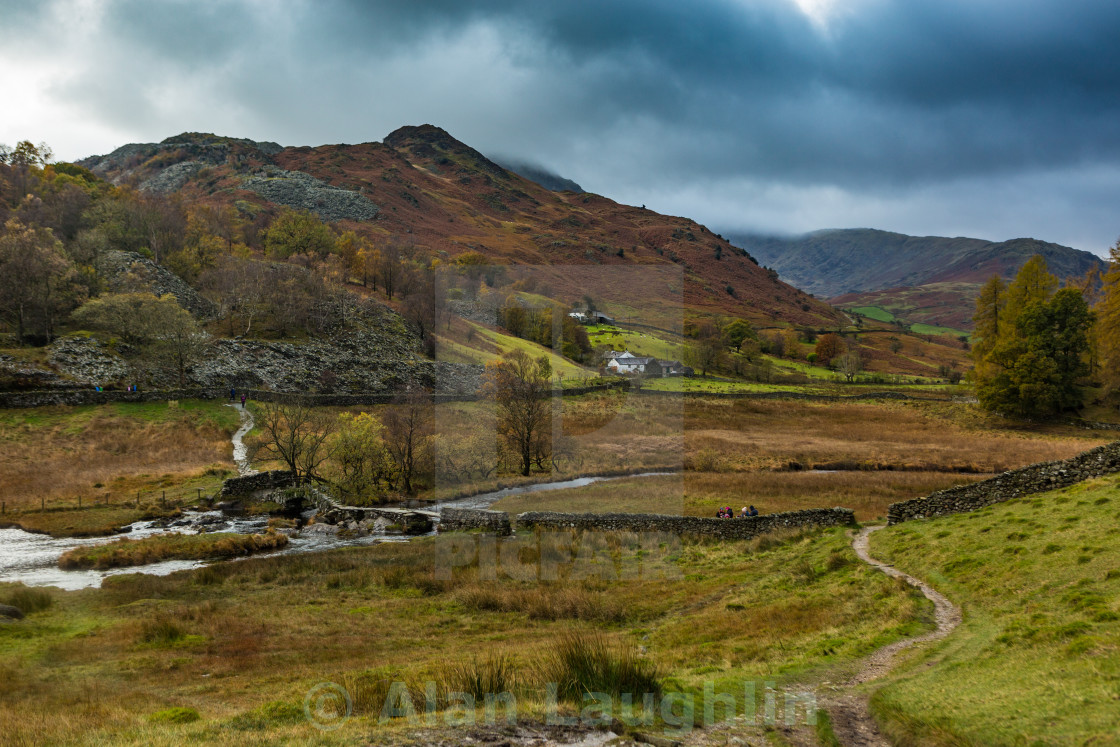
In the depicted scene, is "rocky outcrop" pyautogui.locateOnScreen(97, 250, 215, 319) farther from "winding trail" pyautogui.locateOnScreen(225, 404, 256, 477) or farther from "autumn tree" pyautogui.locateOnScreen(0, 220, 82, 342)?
"winding trail" pyautogui.locateOnScreen(225, 404, 256, 477)

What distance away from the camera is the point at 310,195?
173750 mm

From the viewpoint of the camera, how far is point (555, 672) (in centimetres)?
902

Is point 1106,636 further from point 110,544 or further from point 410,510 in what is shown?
point 110,544

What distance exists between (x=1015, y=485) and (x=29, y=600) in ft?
111

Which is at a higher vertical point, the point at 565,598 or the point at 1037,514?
the point at 1037,514

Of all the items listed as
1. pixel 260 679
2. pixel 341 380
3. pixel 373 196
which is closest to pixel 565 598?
pixel 260 679

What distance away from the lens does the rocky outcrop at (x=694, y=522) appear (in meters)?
25.5

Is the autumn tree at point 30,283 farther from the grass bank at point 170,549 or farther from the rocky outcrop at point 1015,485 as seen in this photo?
the rocky outcrop at point 1015,485

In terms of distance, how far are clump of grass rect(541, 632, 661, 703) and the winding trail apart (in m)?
34.7

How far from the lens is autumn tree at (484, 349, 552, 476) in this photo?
42.6 meters

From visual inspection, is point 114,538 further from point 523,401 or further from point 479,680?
point 479,680

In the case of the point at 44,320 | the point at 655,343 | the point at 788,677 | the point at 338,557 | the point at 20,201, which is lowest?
the point at 338,557

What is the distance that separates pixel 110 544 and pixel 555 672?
86.9 feet

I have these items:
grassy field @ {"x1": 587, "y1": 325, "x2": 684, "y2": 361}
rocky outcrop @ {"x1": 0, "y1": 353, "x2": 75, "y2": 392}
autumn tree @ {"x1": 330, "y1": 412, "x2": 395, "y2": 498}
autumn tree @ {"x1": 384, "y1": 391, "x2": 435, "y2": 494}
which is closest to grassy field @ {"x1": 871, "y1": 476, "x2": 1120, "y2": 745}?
grassy field @ {"x1": 587, "y1": 325, "x2": 684, "y2": 361}
